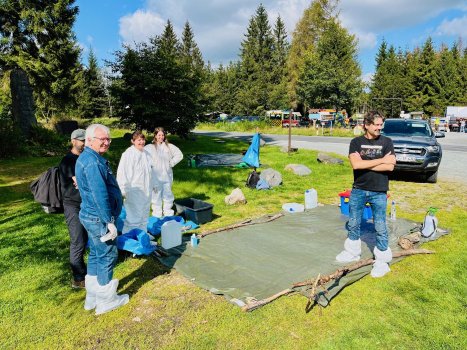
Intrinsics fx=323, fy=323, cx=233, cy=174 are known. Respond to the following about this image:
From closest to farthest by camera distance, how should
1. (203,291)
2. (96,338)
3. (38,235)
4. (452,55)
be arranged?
(96,338), (203,291), (38,235), (452,55)

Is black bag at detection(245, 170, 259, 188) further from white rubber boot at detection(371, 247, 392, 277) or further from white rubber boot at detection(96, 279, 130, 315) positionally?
white rubber boot at detection(96, 279, 130, 315)

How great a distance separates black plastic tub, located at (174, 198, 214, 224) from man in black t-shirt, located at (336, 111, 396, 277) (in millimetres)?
3113

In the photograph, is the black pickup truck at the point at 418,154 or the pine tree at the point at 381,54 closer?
the black pickup truck at the point at 418,154

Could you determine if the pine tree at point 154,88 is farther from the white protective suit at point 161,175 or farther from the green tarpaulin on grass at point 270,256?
the green tarpaulin on grass at point 270,256

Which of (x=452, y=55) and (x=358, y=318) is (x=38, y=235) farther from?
(x=452, y=55)

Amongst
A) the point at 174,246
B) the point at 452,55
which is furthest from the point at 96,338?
the point at 452,55

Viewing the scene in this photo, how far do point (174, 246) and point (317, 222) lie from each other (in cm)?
294

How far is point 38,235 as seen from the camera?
6172mm

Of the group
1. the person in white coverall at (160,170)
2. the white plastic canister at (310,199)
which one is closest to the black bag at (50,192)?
the person in white coverall at (160,170)

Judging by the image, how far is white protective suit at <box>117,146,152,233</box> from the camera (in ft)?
18.0

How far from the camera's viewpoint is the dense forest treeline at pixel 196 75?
50.4 feet

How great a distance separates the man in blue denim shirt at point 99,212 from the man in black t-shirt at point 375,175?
3.09 metres

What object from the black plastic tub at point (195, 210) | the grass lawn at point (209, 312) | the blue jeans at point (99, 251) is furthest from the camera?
the black plastic tub at point (195, 210)

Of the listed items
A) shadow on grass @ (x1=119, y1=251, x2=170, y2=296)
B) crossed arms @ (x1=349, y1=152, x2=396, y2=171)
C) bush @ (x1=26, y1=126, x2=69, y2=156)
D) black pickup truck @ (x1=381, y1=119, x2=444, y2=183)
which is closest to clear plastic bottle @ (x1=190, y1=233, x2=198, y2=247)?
shadow on grass @ (x1=119, y1=251, x2=170, y2=296)
